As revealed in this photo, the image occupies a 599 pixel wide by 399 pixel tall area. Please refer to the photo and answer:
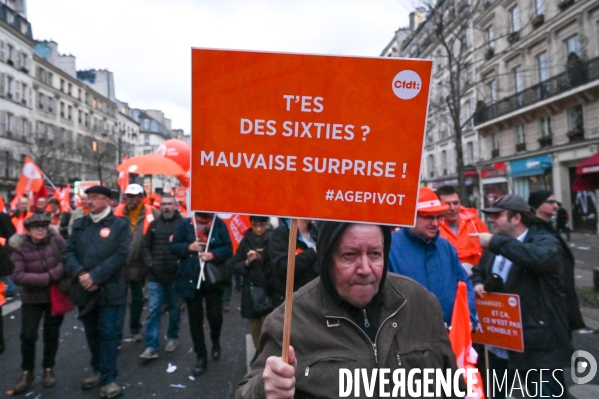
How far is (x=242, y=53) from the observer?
177cm

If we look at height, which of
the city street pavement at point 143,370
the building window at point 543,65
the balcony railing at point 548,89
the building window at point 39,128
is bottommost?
the city street pavement at point 143,370

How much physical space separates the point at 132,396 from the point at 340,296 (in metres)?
3.51

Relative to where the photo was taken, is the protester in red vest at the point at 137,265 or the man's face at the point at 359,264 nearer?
the man's face at the point at 359,264

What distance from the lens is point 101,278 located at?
430 cm

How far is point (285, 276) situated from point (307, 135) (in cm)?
259

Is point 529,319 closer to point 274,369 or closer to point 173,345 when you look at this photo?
point 274,369

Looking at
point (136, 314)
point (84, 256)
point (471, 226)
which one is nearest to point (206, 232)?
point (84, 256)

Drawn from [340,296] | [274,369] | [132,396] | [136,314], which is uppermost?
[340,296]

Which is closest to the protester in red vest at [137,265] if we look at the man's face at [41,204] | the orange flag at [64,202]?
the man's face at [41,204]

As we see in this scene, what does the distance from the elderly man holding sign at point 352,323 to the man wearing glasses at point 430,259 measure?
0.87 meters

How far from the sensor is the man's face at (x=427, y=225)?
117 inches

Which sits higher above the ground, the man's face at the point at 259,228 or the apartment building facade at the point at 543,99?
the apartment building facade at the point at 543,99

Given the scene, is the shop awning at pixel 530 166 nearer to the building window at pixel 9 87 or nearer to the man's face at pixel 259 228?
the man's face at pixel 259 228

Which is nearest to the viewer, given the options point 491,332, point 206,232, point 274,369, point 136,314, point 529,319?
point 274,369
